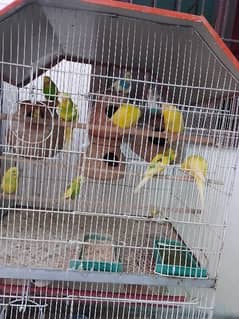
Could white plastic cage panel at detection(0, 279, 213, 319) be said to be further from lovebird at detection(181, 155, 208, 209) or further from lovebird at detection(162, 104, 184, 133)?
lovebird at detection(162, 104, 184, 133)

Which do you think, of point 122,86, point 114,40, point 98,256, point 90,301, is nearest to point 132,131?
point 122,86

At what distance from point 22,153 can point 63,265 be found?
36 cm

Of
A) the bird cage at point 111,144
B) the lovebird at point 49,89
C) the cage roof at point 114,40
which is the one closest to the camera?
the cage roof at point 114,40

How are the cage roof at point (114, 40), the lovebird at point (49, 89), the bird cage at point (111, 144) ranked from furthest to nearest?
the lovebird at point (49, 89) < the bird cage at point (111, 144) < the cage roof at point (114, 40)

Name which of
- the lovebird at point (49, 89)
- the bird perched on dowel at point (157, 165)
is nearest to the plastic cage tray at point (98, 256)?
the bird perched on dowel at point (157, 165)

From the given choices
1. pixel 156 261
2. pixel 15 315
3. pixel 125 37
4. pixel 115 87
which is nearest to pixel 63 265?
pixel 156 261

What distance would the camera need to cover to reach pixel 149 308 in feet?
4.19

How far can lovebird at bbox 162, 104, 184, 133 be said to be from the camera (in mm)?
1007

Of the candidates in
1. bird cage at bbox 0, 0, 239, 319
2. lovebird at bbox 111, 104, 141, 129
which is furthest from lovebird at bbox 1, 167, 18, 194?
lovebird at bbox 111, 104, 141, 129

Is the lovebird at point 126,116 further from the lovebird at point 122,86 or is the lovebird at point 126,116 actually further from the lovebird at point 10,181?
the lovebird at point 10,181

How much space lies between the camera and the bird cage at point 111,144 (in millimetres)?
957

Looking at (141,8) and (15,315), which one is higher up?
(141,8)

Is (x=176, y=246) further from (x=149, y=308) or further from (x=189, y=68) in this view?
(x=189, y=68)

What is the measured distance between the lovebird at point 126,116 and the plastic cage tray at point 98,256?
0.36 metres
